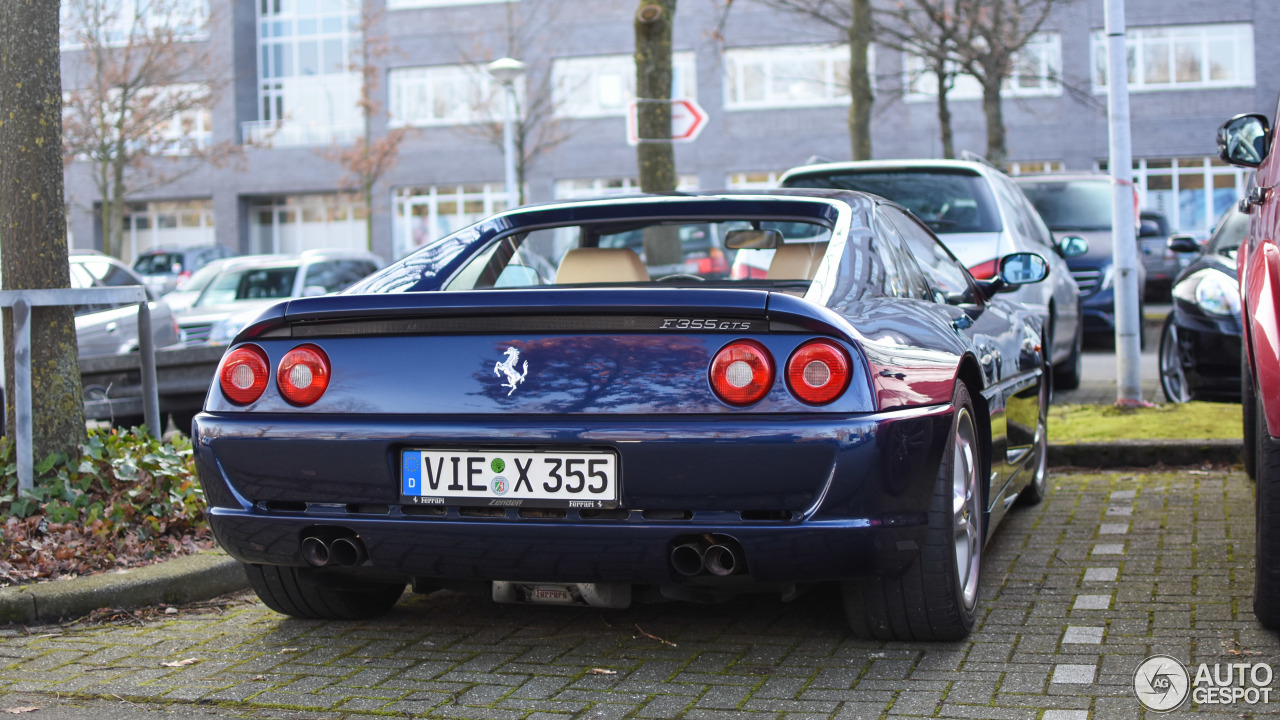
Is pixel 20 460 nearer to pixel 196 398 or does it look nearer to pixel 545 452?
pixel 545 452

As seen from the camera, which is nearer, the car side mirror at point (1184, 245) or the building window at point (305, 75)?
the car side mirror at point (1184, 245)

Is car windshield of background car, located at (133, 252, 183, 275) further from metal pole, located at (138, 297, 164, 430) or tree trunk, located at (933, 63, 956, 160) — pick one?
metal pole, located at (138, 297, 164, 430)

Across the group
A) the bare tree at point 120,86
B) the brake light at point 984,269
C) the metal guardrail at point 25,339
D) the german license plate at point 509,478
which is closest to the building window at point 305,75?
the bare tree at point 120,86

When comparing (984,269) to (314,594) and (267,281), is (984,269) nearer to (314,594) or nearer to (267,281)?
(314,594)

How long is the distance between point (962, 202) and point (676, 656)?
17.7ft

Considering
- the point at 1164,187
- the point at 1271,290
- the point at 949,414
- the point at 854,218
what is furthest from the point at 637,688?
the point at 1164,187

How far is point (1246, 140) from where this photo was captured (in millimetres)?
5035

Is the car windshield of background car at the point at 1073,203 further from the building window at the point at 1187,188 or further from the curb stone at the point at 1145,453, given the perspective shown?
the building window at the point at 1187,188

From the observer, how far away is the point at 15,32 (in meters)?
5.29

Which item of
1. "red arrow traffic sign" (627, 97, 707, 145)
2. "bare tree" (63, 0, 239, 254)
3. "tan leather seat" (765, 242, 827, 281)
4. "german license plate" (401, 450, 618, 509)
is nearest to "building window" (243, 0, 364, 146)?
"bare tree" (63, 0, 239, 254)

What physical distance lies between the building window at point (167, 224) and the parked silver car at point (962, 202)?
4140cm

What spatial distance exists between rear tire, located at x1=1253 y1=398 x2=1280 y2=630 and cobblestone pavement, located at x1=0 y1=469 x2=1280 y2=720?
4.0 inches

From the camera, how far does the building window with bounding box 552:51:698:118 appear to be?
135ft

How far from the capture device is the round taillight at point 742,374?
3246 millimetres
